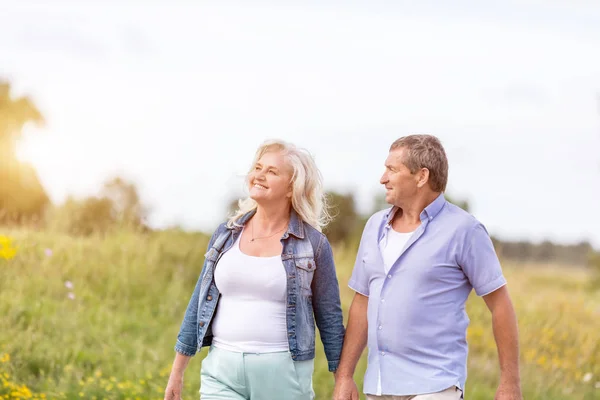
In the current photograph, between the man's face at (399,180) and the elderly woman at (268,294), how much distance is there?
0.46 metres

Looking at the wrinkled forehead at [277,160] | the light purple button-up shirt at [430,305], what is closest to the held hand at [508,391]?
the light purple button-up shirt at [430,305]

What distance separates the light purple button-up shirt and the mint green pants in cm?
37

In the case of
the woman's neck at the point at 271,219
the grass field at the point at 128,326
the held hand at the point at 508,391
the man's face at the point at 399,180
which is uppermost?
the man's face at the point at 399,180

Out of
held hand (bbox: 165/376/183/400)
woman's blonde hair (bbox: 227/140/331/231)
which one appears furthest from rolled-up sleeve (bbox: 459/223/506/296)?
held hand (bbox: 165/376/183/400)

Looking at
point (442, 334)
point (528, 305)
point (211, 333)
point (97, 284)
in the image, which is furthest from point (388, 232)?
point (528, 305)

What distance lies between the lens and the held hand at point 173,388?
4105 mm

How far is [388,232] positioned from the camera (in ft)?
12.7

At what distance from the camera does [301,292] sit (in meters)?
3.90

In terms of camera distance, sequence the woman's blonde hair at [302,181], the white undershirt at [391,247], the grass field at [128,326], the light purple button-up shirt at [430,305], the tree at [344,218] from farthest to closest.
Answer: the tree at [344,218]
the grass field at [128,326]
the woman's blonde hair at [302,181]
the white undershirt at [391,247]
the light purple button-up shirt at [430,305]

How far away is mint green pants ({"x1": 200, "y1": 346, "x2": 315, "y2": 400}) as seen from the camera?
12.4 ft

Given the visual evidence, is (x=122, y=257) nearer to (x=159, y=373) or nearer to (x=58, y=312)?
(x=58, y=312)

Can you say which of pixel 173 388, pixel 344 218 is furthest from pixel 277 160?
pixel 344 218

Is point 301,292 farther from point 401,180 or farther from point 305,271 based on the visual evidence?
point 401,180

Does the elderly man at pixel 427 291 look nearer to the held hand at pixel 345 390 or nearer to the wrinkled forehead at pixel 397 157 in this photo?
the wrinkled forehead at pixel 397 157
